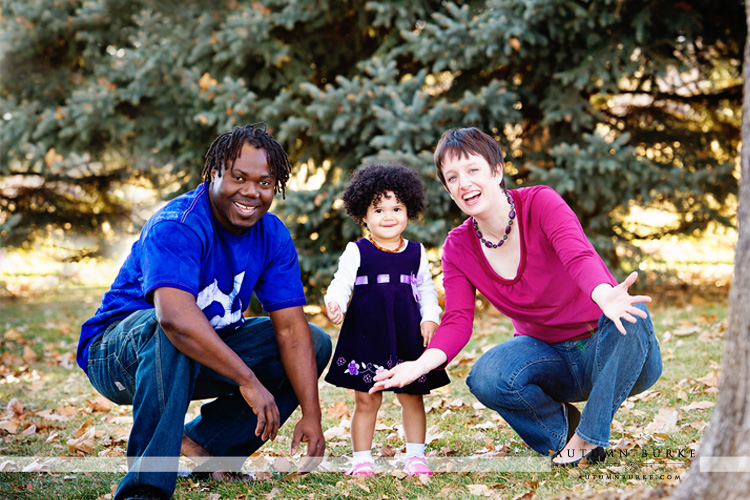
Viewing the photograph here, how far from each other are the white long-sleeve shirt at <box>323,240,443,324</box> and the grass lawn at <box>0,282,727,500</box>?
0.67 meters

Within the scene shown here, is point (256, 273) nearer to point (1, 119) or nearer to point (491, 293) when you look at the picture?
point (491, 293)

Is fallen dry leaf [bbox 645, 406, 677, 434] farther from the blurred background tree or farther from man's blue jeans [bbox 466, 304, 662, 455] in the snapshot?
the blurred background tree

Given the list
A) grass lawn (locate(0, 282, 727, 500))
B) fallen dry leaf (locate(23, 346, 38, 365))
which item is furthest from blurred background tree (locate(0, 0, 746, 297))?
fallen dry leaf (locate(23, 346, 38, 365))

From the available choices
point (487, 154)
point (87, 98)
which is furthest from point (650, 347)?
point (87, 98)

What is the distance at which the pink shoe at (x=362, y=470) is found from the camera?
9.35 feet

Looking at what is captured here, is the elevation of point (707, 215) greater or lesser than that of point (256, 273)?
greater

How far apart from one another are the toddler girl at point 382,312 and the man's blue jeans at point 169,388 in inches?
7.6

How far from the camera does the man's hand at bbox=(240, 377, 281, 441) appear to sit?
2490mm

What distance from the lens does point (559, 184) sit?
6.38 meters

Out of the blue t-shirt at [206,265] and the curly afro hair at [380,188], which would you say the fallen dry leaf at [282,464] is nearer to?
the blue t-shirt at [206,265]

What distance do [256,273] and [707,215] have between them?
19.2ft

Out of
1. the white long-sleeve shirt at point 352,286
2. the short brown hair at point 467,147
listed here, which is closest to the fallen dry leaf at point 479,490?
the white long-sleeve shirt at point 352,286

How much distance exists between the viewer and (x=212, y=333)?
2.47 metres

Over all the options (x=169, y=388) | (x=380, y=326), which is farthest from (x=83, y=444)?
(x=380, y=326)
